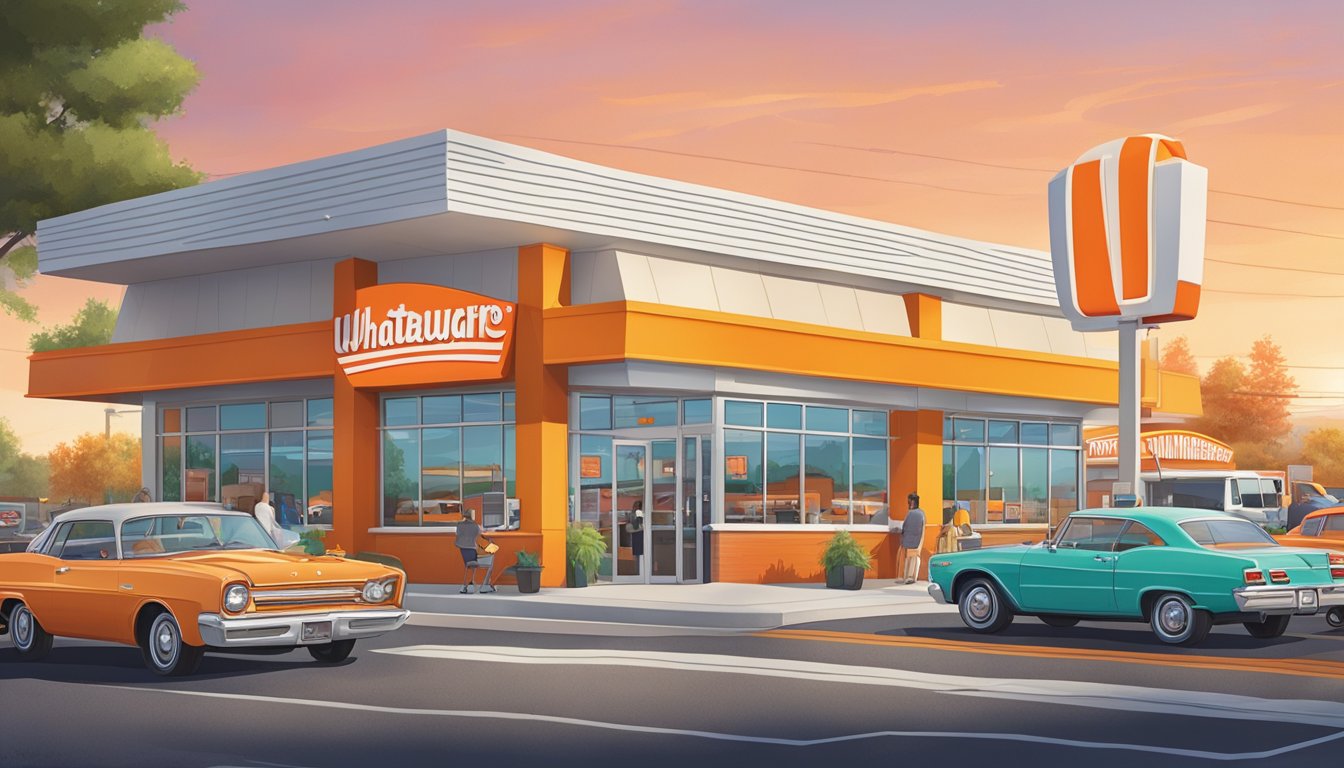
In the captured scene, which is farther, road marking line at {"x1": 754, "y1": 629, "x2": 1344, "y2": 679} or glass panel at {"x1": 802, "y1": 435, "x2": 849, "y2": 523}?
glass panel at {"x1": 802, "y1": 435, "x2": 849, "y2": 523}

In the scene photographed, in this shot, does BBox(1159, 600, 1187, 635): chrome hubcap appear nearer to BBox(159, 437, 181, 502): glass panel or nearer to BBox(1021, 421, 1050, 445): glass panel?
BBox(1021, 421, 1050, 445): glass panel

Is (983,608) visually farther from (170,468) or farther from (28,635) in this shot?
(170,468)

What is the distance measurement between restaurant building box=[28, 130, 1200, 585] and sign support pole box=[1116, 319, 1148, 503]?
5.09 m

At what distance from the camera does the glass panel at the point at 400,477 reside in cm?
2920

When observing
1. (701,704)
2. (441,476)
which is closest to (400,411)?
(441,476)

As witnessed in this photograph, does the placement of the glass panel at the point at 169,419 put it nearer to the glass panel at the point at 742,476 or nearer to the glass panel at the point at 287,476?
the glass panel at the point at 287,476

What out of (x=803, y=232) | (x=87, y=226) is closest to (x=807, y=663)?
(x=803, y=232)

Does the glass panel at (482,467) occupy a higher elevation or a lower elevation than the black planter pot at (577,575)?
higher

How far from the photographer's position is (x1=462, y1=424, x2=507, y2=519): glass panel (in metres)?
28.1

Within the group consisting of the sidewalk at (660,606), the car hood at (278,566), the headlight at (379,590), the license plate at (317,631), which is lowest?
the sidewalk at (660,606)

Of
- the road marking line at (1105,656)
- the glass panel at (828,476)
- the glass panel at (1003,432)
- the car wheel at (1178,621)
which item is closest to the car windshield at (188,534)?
the road marking line at (1105,656)

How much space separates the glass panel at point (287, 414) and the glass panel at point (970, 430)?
14.4 m

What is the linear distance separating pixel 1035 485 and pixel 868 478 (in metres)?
6.20

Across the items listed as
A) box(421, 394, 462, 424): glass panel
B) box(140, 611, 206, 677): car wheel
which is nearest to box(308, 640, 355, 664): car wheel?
box(140, 611, 206, 677): car wheel
